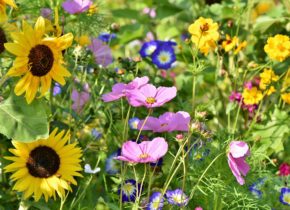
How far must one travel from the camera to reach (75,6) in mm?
1998

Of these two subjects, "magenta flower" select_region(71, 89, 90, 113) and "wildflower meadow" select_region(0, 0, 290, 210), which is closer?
"wildflower meadow" select_region(0, 0, 290, 210)

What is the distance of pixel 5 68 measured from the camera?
1.84 metres

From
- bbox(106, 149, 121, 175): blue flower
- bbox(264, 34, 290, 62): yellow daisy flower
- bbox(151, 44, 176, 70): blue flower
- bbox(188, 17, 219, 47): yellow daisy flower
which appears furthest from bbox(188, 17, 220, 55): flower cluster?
bbox(106, 149, 121, 175): blue flower

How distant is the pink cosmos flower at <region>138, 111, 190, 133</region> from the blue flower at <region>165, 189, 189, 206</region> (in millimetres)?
153

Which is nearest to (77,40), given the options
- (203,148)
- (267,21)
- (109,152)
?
(109,152)

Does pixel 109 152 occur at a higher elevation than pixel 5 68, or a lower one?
lower

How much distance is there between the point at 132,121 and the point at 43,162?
1.54 ft

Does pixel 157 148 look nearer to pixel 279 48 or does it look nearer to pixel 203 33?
pixel 203 33

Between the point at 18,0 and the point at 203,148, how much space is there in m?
0.70

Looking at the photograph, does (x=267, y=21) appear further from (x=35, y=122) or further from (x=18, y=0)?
(x=35, y=122)

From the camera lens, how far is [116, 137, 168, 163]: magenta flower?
5.18ft

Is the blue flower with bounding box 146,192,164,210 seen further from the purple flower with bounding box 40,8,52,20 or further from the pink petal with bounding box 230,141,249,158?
the purple flower with bounding box 40,8,52,20

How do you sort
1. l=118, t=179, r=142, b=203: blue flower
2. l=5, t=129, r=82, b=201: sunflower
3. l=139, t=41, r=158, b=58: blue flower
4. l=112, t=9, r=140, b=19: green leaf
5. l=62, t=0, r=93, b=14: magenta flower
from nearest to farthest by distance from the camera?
l=5, t=129, r=82, b=201: sunflower < l=118, t=179, r=142, b=203: blue flower < l=62, t=0, r=93, b=14: magenta flower < l=139, t=41, r=158, b=58: blue flower < l=112, t=9, r=140, b=19: green leaf

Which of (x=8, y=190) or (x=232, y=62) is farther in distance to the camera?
(x=232, y=62)
